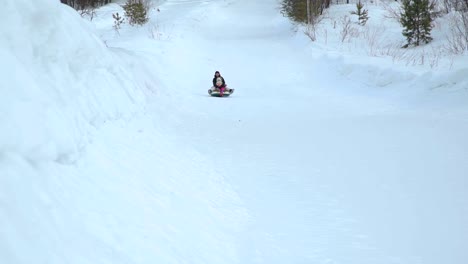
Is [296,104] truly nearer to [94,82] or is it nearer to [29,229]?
[94,82]

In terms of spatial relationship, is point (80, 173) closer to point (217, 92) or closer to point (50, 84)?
point (50, 84)

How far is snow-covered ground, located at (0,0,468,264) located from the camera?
246cm

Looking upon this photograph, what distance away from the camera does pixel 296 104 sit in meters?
8.97

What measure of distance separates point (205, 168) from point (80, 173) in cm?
212

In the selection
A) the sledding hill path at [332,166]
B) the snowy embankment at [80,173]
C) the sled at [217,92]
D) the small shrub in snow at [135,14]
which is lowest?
the sledding hill path at [332,166]

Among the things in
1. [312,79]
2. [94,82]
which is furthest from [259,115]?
[312,79]

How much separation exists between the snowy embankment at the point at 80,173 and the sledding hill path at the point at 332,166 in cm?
50

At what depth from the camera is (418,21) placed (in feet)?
41.0

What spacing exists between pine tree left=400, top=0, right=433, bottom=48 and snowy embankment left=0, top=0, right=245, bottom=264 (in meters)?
10.4

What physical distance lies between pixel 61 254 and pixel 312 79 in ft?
35.3

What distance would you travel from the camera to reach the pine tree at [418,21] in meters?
12.4

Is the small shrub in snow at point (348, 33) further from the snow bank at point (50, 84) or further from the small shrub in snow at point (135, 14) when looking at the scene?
the snow bank at point (50, 84)

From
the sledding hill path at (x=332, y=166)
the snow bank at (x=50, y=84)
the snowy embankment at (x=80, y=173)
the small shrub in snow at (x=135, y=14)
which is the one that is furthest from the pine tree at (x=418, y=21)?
the small shrub in snow at (x=135, y=14)

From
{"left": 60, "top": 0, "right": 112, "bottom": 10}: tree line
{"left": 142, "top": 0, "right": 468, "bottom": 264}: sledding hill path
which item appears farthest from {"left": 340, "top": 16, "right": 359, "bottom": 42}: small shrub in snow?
{"left": 60, "top": 0, "right": 112, "bottom": 10}: tree line
